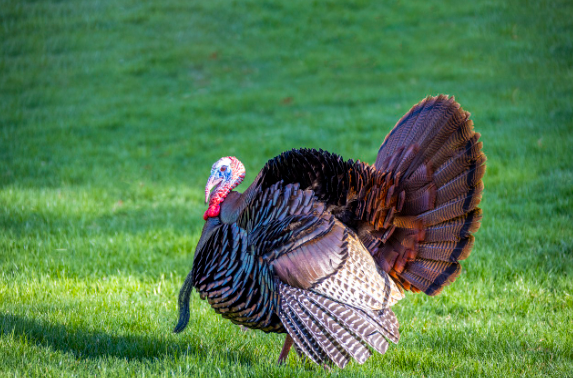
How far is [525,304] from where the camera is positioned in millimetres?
4711

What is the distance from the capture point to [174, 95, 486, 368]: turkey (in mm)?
3570

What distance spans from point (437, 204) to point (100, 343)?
8.35 ft

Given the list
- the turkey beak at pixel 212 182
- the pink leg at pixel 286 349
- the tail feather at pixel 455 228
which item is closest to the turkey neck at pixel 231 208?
the turkey beak at pixel 212 182

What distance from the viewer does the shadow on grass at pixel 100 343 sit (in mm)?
3777

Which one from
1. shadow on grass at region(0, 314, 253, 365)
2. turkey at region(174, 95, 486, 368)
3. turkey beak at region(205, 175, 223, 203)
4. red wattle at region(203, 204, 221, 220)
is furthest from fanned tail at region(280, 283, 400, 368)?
turkey beak at region(205, 175, 223, 203)

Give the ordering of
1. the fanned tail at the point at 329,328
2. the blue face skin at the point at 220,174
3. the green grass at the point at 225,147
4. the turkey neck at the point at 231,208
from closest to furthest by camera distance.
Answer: the fanned tail at the point at 329,328 < the turkey neck at the point at 231,208 < the blue face skin at the point at 220,174 < the green grass at the point at 225,147

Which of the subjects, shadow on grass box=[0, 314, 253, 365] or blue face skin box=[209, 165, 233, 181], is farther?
blue face skin box=[209, 165, 233, 181]

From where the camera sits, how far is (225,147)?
9.73 metres

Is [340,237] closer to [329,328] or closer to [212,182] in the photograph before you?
[329,328]

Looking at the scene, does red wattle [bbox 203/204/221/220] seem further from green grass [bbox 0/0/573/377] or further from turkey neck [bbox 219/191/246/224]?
green grass [bbox 0/0/573/377]

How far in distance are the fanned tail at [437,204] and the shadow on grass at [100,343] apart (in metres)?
1.31

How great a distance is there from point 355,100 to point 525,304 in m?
Answer: 7.53

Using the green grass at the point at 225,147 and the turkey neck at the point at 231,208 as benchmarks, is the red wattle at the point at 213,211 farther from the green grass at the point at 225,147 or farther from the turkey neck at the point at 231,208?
the green grass at the point at 225,147

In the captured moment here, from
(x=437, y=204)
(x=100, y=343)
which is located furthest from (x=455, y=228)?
(x=100, y=343)
